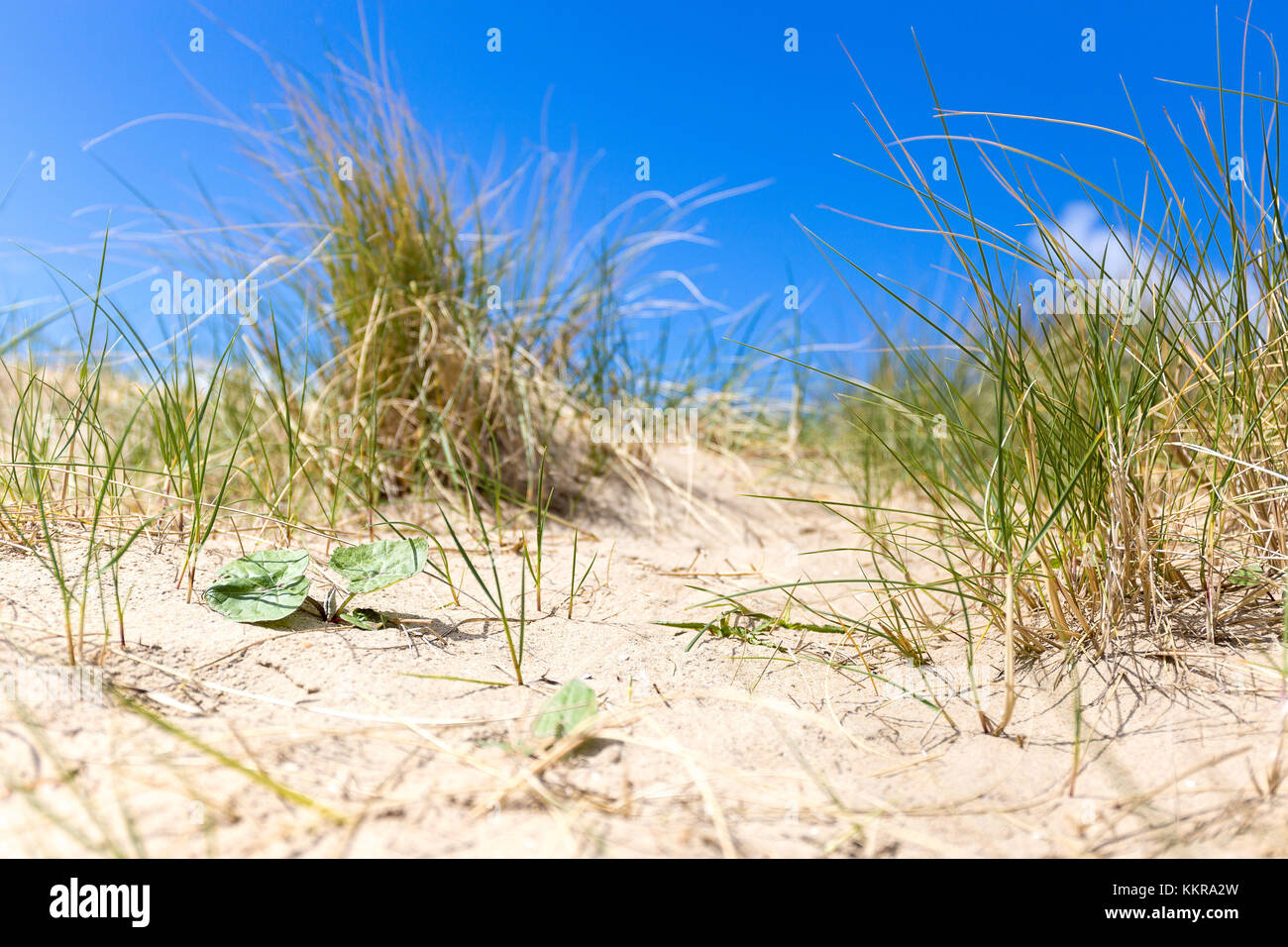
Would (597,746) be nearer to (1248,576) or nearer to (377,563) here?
(377,563)

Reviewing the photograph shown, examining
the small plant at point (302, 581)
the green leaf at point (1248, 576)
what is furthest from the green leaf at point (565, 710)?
the green leaf at point (1248, 576)

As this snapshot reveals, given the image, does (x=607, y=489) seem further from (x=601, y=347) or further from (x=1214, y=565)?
(x=1214, y=565)

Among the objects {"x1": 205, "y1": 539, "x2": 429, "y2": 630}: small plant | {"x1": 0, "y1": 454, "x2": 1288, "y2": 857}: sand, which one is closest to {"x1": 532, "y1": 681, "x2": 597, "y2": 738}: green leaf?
{"x1": 0, "y1": 454, "x2": 1288, "y2": 857}: sand

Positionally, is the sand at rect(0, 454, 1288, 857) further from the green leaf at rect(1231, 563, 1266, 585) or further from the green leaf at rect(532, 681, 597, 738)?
the green leaf at rect(1231, 563, 1266, 585)

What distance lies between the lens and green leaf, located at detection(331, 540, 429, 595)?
1414 millimetres

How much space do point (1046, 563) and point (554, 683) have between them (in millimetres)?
805

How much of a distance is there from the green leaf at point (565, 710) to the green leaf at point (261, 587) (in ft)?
1.73

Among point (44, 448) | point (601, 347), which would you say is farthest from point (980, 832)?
point (601, 347)

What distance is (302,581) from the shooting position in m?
1.37

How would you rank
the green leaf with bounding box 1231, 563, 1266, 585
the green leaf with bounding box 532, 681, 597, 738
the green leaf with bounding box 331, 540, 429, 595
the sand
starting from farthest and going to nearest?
the green leaf with bounding box 331, 540, 429, 595 → the green leaf with bounding box 1231, 563, 1266, 585 → the green leaf with bounding box 532, 681, 597, 738 → the sand

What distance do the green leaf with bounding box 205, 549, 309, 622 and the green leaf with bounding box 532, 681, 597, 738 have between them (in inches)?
20.8

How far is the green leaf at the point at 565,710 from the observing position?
3.40 feet

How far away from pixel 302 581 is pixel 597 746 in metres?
0.67

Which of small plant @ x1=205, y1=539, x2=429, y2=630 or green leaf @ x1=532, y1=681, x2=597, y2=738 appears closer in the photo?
green leaf @ x1=532, y1=681, x2=597, y2=738
